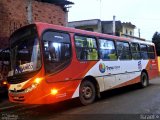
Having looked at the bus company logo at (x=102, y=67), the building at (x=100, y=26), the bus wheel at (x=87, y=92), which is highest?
the building at (x=100, y=26)

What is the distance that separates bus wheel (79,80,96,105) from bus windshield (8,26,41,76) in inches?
90.1

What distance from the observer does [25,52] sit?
10219 millimetres

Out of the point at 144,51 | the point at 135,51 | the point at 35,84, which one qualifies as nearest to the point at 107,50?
the point at 135,51

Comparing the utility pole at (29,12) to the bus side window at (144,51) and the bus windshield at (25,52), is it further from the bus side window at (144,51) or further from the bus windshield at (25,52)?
the bus windshield at (25,52)

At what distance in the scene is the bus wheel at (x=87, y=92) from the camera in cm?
1138

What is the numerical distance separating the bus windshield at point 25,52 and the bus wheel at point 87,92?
7.51 feet

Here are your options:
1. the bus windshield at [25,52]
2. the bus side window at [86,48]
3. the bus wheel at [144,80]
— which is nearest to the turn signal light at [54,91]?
the bus windshield at [25,52]

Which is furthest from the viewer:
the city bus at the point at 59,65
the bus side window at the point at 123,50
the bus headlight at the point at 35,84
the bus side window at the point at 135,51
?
the bus side window at the point at 135,51

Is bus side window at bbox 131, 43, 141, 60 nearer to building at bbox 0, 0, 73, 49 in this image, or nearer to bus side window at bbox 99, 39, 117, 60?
bus side window at bbox 99, 39, 117, 60

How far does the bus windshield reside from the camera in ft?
32.3

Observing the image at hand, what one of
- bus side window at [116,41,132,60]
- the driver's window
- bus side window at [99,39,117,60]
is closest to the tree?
bus side window at [116,41,132,60]

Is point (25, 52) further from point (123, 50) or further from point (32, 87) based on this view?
point (123, 50)

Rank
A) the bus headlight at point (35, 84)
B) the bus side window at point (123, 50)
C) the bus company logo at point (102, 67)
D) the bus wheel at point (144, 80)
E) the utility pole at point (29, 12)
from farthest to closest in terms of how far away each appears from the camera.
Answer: the utility pole at point (29, 12) → the bus wheel at point (144, 80) → the bus side window at point (123, 50) → the bus company logo at point (102, 67) → the bus headlight at point (35, 84)

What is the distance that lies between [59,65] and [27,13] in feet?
33.0
